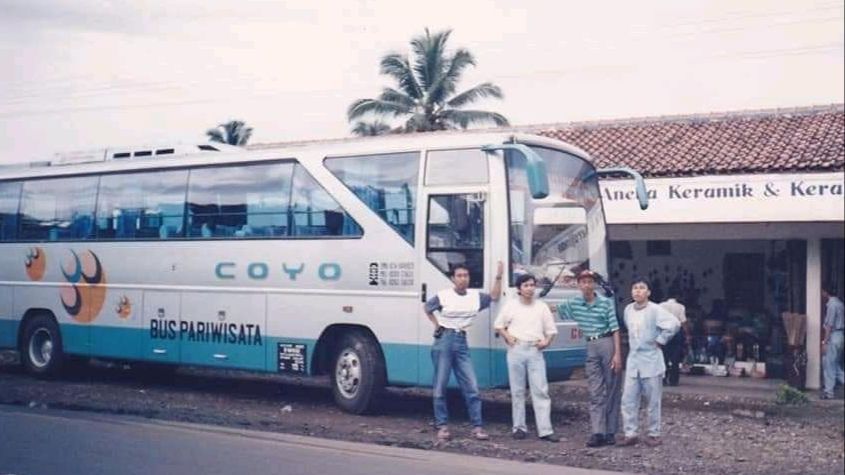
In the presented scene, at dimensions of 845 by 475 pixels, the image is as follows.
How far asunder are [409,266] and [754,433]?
4190 millimetres

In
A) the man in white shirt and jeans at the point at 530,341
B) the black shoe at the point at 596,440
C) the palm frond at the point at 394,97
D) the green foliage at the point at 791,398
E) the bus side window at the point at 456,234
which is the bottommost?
the black shoe at the point at 596,440

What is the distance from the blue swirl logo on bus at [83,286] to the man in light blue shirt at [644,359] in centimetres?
832

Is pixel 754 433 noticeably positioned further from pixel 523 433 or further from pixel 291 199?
pixel 291 199

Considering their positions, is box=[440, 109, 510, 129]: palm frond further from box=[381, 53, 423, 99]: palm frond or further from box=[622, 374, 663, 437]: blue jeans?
box=[622, 374, 663, 437]: blue jeans

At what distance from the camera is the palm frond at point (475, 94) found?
94.8 feet

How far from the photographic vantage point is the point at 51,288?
54.2 ft

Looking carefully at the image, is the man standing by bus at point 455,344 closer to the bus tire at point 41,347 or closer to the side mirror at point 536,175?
the side mirror at point 536,175

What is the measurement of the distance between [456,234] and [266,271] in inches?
113

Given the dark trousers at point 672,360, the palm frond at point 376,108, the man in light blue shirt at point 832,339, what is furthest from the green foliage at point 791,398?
the palm frond at point 376,108

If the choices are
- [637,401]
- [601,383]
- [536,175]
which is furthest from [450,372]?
[536,175]

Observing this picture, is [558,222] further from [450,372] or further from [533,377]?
[450,372]

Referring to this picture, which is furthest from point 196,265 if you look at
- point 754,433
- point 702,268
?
point 702,268

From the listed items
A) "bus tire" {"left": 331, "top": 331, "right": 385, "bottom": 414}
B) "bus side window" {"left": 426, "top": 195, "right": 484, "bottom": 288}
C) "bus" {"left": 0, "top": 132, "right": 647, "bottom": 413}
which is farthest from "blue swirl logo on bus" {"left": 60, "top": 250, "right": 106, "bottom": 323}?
"bus side window" {"left": 426, "top": 195, "right": 484, "bottom": 288}

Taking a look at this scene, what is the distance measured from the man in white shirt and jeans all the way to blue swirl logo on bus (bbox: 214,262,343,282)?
2687 mm
